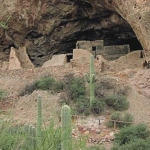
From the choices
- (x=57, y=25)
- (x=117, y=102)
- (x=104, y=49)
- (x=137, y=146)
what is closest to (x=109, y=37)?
(x=104, y=49)

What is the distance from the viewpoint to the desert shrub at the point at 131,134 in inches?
551

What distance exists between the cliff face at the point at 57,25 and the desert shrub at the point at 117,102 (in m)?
3.20

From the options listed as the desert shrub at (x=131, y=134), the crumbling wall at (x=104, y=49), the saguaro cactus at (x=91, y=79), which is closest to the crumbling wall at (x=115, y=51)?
the crumbling wall at (x=104, y=49)

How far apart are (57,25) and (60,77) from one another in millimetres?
3417

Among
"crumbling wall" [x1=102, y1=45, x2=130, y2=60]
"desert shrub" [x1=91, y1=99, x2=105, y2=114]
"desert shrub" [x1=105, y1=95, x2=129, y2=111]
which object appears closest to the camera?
"desert shrub" [x1=91, y1=99, x2=105, y2=114]

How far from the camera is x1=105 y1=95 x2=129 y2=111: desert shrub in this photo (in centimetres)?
1673

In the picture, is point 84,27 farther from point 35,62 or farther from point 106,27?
point 35,62

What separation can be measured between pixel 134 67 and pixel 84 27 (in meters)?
3.85

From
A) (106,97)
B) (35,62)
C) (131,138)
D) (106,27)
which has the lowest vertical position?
(131,138)

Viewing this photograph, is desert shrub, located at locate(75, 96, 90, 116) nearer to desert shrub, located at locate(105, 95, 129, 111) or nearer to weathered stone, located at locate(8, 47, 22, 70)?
desert shrub, located at locate(105, 95, 129, 111)

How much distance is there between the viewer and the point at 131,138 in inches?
551

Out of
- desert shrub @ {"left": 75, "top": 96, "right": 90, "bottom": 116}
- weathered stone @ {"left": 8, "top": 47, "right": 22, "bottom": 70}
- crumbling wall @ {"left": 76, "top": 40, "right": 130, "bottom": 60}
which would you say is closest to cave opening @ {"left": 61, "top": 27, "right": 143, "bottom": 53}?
crumbling wall @ {"left": 76, "top": 40, "right": 130, "bottom": 60}

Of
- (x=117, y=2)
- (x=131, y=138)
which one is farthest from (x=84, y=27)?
(x=131, y=138)

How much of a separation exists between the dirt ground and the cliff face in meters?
1.77
